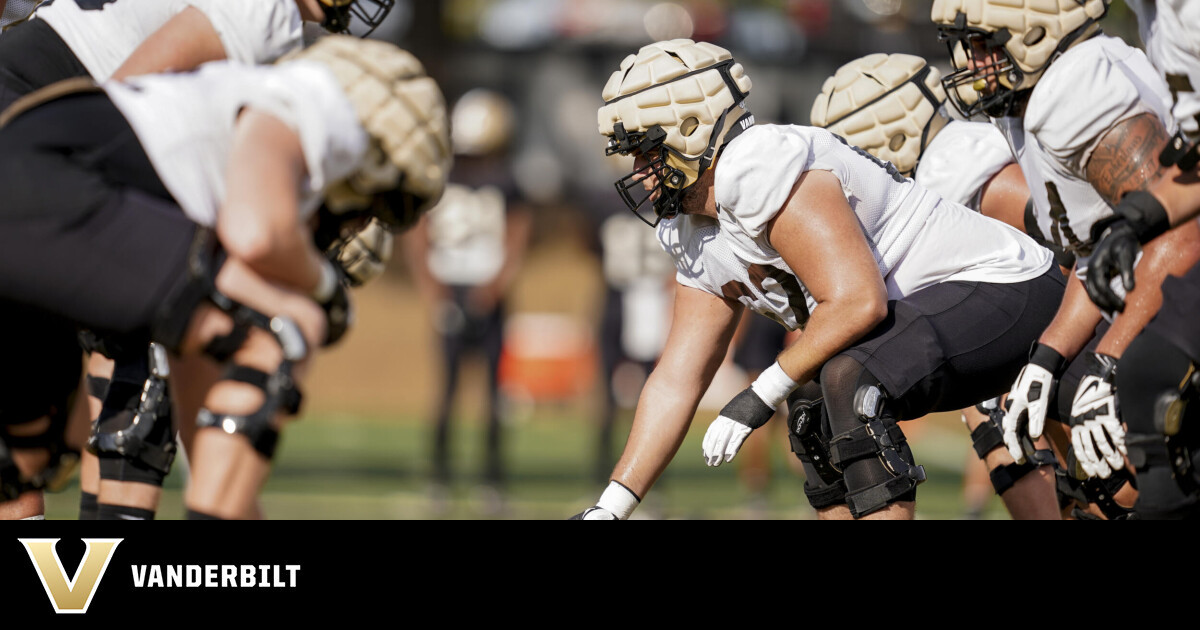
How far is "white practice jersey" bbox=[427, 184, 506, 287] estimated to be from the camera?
8508 mm

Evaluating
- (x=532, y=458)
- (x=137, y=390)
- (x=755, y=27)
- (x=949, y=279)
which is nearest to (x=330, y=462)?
(x=532, y=458)

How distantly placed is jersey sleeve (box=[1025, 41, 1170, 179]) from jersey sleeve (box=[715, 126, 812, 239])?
2.07 feet

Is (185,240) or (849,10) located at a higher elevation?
(849,10)

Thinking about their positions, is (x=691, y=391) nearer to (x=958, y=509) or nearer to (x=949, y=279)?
(x=949, y=279)

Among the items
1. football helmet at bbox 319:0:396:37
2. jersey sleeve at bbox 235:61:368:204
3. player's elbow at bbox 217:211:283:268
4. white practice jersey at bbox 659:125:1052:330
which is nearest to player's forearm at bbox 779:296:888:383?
white practice jersey at bbox 659:125:1052:330

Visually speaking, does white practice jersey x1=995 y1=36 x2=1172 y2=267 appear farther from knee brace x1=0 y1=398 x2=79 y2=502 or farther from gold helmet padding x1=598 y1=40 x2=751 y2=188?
knee brace x1=0 y1=398 x2=79 y2=502

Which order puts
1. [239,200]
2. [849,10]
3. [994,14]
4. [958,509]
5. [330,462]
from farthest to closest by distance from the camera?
1. [849,10]
2. [330,462]
3. [958,509]
4. [994,14]
5. [239,200]

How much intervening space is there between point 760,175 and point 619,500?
Answer: 3.33ft

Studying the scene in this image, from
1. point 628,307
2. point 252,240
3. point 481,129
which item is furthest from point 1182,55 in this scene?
point 481,129

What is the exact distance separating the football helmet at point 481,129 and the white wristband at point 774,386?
5.62m

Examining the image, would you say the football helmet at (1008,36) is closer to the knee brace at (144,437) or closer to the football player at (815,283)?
the football player at (815,283)

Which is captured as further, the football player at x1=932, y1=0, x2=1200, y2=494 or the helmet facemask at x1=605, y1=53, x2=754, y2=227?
the helmet facemask at x1=605, y1=53, x2=754, y2=227
